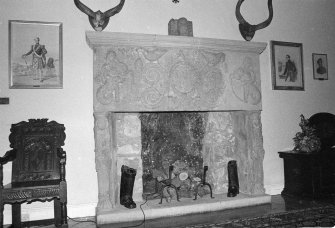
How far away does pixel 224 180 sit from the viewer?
149 inches

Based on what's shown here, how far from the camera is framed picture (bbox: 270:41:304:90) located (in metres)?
4.15

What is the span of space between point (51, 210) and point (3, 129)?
108 centimetres

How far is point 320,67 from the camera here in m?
4.45

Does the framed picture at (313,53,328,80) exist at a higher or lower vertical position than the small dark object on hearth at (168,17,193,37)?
lower

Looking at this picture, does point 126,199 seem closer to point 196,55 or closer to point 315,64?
point 196,55

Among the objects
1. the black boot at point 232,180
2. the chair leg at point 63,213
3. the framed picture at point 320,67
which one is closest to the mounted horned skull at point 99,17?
the chair leg at point 63,213

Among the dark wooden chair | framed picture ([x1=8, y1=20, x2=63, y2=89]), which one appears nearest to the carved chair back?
the dark wooden chair

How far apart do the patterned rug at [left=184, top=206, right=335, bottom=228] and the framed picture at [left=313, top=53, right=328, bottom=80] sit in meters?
2.31

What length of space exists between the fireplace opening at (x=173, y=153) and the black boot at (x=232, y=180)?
0.33 metres

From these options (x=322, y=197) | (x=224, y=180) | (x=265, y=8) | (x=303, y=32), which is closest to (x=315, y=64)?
(x=303, y=32)

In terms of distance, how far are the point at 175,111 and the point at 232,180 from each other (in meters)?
1.18

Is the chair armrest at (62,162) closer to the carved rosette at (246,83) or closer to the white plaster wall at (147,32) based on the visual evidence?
the white plaster wall at (147,32)

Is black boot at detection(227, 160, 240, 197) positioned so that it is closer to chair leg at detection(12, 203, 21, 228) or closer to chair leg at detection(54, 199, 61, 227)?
chair leg at detection(54, 199, 61, 227)

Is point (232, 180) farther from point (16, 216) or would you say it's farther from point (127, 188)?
point (16, 216)
